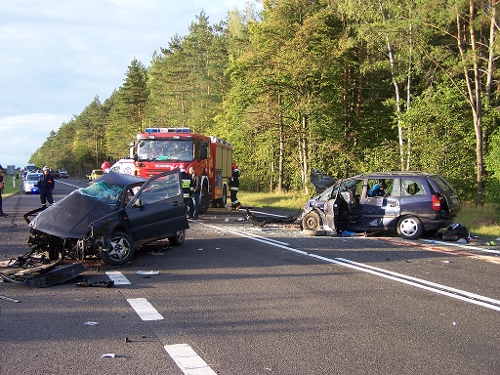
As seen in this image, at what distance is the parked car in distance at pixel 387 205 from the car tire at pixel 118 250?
5575mm

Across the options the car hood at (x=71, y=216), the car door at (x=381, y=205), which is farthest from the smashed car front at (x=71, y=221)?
the car door at (x=381, y=205)

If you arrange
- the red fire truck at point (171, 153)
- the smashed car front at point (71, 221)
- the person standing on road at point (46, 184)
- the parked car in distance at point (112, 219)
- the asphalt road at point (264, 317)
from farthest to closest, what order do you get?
the person standing on road at point (46, 184), the red fire truck at point (171, 153), the parked car in distance at point (112, 219), the smashed car front at point (71, 221), the asphalt road at point (264, 317)

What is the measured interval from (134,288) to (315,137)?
81.5ft

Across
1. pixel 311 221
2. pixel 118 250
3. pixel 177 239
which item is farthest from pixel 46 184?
pixel 118 250

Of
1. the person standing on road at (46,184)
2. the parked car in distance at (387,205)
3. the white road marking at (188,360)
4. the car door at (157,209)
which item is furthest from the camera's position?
the person standing on road at (46,184)

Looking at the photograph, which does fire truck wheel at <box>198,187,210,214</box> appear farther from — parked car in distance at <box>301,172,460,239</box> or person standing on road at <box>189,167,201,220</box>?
parked car in distance at <box>301,172,460,239</box>

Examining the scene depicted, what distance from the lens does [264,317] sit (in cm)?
596

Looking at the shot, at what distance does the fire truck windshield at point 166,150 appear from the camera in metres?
18.5

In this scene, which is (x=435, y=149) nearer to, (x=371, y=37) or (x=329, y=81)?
(x=371, y=37)

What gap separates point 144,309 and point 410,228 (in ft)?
26.9

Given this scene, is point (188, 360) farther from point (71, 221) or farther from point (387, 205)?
point (387, 205)

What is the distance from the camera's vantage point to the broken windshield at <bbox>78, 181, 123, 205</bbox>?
381 inches

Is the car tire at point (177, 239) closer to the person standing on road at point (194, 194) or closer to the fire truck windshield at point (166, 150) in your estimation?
the person standing on road at point (194, 194)

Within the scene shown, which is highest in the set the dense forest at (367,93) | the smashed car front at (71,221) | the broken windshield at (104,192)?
the dense forest at (367,93)
